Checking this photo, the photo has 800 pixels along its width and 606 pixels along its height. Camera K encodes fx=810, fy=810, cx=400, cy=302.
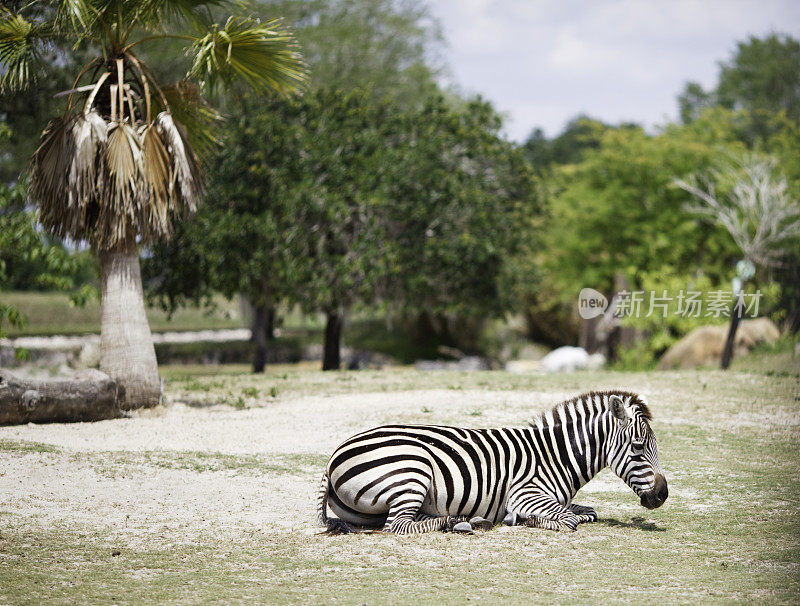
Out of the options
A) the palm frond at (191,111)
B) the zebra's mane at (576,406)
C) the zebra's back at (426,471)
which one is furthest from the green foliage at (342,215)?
the zebra's back at (426,471)

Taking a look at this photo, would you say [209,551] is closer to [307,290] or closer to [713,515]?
[713,515]

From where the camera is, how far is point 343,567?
5441 mm

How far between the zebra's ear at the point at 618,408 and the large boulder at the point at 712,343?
14.7 m

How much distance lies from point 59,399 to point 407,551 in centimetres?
668

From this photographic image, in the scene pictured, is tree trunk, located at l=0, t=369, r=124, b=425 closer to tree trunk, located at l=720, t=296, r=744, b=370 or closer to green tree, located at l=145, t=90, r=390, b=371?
green tree, located at l=145, t=90, r=390, b=371

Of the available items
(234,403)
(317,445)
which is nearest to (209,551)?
(317,445)

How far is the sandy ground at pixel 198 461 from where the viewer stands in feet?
22.4

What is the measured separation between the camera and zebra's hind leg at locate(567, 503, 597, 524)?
21.2 feet

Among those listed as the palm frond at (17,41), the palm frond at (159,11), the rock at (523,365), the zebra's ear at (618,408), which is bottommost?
the rock at (523,365)

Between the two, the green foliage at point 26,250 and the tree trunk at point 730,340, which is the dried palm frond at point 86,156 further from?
the tree trunk at point 730,340

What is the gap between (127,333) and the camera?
39.7ft

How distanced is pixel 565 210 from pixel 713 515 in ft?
79.4

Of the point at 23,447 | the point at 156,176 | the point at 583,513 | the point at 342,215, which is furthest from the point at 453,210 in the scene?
the point at 583,513

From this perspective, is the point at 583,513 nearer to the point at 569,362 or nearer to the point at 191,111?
the point at 191,111
